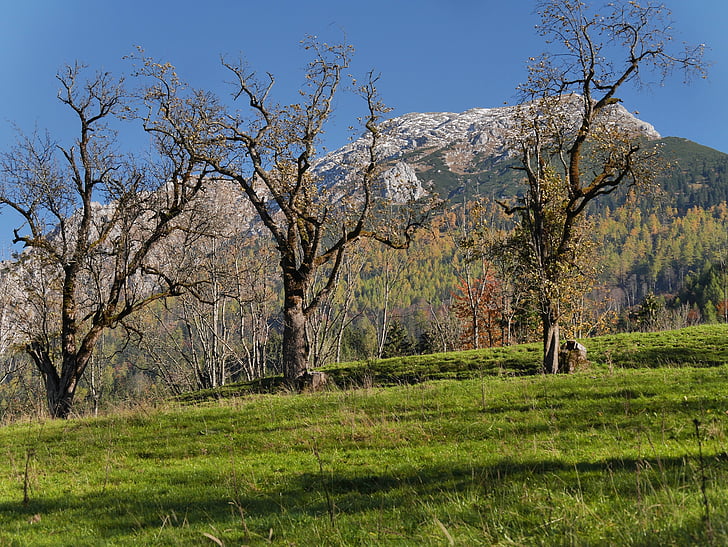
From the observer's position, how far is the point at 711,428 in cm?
769

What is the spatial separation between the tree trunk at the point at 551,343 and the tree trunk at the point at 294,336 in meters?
8.98

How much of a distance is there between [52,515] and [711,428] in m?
9.64

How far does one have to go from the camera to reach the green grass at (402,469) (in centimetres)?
491

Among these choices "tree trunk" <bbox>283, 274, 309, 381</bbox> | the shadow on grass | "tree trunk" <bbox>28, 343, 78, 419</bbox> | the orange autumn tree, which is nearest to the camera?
the shadow on grass

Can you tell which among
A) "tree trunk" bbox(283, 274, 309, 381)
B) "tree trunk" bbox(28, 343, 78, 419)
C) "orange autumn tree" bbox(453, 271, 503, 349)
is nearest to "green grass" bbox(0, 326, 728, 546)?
"tree trunk" bbox(283, 274, 309, 381)

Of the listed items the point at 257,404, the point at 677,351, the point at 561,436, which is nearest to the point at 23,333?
the point at 257,404

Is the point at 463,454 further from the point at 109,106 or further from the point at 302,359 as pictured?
the point at 109,106

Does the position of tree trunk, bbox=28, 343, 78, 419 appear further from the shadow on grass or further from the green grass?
the shadow on grass

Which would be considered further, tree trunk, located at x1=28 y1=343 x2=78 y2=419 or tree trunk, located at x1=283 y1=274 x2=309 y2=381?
tree trunk, located at x1=28 y1=343 x2=78 y2=419

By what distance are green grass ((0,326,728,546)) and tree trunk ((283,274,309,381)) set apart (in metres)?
4.21

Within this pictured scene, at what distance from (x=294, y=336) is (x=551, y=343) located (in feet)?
31.5

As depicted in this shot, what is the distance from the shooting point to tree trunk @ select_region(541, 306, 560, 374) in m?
19.3

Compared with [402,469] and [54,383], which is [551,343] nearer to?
[402,469]

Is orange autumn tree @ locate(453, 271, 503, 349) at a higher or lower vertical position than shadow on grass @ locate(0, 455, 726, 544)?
higher
